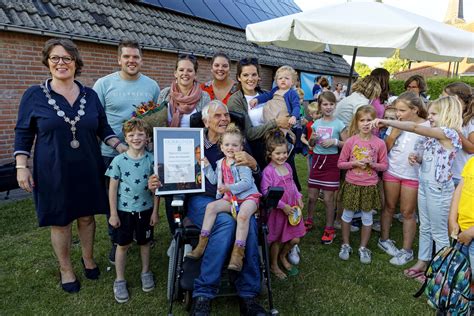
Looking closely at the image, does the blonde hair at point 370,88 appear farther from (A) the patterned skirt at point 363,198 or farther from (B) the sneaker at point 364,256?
(B) the sneaker at point 364,256

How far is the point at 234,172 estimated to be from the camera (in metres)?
2.85

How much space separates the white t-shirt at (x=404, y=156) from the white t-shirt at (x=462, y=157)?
328mm

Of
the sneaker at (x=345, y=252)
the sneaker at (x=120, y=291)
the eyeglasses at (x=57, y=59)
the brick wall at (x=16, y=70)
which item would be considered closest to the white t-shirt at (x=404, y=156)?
the sneaker at (x=345, y=252)

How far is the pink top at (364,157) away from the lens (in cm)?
357

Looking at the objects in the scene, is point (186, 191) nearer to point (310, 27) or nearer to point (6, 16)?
point (310, 27)

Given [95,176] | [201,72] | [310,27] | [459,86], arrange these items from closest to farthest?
[95,176] < [459,86] < [310,27] < [201,72]

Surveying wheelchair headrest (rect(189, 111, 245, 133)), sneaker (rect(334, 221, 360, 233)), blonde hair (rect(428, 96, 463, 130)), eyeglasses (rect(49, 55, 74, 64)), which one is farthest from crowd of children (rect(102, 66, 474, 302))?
eyeglasses (rect(49, 55, 74, 64))

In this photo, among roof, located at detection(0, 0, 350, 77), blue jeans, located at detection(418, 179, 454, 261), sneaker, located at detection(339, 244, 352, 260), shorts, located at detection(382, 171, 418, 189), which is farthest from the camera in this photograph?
roof, located at detection(0, 0, 350, 77)

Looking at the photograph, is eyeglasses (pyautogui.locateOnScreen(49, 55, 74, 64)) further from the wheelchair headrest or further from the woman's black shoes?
the woman's black shoes

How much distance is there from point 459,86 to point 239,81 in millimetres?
2232

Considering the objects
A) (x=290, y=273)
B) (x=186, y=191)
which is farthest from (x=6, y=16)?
(x=290, y=273)

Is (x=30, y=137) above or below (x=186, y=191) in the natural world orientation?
above

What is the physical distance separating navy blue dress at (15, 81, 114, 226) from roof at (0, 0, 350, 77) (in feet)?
11.2

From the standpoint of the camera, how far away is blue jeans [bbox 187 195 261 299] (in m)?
2.56
